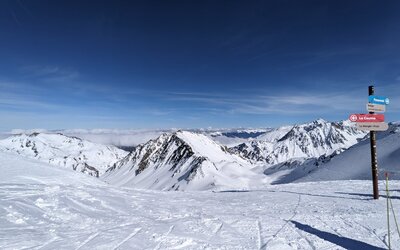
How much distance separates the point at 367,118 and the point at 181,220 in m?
11.5

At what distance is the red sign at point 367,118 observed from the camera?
50.5ft

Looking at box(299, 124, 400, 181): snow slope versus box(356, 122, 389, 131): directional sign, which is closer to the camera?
box(356, 122, 389, 131): directional sign

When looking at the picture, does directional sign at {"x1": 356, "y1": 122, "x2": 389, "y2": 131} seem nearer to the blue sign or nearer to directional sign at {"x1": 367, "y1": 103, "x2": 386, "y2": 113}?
directional sign at {"x1": 367, "y1": 103, "x2": 386, "y2": 113}

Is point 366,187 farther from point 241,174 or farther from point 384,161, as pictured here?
point 241,174

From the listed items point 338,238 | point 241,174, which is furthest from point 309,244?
point 241,174

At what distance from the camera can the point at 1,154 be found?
21.3 m

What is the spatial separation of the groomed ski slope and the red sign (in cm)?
422

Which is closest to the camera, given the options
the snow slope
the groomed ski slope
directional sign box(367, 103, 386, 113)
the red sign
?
the groomed ski slope

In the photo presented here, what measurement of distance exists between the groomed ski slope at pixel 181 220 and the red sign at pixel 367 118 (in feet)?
13.9

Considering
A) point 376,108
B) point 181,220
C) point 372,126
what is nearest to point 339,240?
point 181,220

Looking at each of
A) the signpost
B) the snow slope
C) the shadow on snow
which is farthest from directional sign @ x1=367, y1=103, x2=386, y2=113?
the snow slope

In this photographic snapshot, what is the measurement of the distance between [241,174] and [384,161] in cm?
15005

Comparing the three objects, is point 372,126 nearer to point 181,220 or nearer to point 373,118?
point 373,118

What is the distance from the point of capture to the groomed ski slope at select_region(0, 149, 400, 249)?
8.74 m
